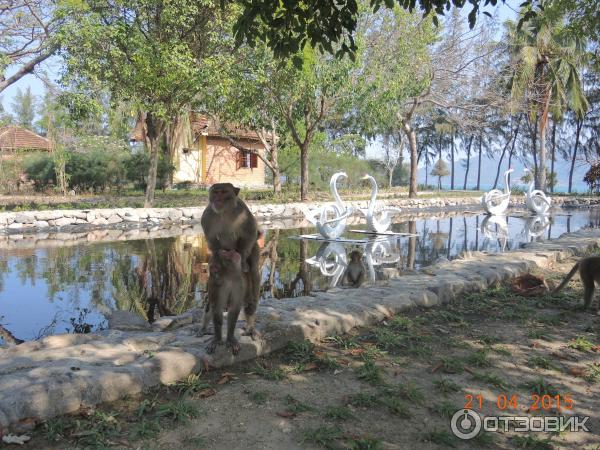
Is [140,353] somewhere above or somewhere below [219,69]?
below

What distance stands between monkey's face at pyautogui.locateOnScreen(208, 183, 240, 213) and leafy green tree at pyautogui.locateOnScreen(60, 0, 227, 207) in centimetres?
1271

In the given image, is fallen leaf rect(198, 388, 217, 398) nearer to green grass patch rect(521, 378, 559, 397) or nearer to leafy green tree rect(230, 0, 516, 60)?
green grass patch rect(521, 378, 559, 397)

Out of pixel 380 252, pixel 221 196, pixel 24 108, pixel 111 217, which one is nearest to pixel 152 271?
pixel 380 252

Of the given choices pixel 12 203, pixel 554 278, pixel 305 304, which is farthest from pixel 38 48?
pixel 554 278

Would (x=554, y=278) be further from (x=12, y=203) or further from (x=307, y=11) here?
(x=12, y=203)

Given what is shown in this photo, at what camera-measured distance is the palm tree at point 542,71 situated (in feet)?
93.4

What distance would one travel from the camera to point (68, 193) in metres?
25.3

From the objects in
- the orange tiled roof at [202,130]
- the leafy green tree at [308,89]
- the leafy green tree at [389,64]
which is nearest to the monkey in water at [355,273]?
the leafy green tree at [308,89]

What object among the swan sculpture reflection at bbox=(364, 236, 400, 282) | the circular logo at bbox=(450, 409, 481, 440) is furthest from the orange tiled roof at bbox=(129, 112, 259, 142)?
the circular logo at bbox=(450, 409, 481, 440)

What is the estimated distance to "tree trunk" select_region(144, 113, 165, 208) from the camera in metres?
18.8

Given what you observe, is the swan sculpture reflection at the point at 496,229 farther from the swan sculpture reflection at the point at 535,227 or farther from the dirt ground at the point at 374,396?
the dirt ground at the point at 374,396

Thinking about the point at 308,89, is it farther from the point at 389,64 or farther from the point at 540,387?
the point at 540,387

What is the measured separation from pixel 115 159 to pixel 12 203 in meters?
8.09

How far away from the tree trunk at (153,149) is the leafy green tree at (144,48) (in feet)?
5.15
